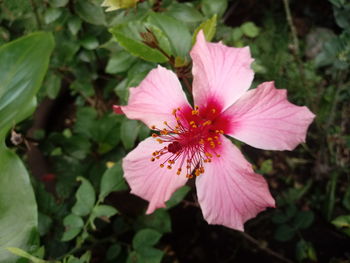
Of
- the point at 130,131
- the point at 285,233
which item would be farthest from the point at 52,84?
the point at 285,233

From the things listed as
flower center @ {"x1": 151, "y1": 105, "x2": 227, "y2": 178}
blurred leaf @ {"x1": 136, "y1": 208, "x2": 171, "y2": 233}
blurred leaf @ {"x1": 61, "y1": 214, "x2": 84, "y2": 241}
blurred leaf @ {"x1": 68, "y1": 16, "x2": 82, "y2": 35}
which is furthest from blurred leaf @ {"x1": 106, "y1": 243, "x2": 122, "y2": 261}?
blurred leaf @ {"x1": 68, "y1": 16, "x2": 82, "y2": 35}

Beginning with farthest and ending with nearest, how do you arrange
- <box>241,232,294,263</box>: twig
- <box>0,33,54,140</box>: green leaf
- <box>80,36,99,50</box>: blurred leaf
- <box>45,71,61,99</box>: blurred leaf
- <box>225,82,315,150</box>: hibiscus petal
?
<box>241,232,294,263</box>: twig < <box>45,71,61,99</box>: blurred leaf < <box>80,36,99,50</box>: blurred leaf < <box>0,33,54,140</box>: green leaf < <box>225,82,315,150</box>: hibiscus petal

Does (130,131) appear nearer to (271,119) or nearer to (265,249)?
(271,119)

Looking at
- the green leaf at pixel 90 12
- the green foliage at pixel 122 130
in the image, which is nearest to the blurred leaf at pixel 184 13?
the green foliage at pixel 122 130

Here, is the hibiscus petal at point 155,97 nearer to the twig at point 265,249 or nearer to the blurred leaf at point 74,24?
the blurred leaf at point 74,24

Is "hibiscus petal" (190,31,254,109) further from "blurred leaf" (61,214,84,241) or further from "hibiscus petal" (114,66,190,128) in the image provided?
"blurred leaf" (61,214,84,241)

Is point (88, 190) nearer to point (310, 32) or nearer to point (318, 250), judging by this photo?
point (318, 250)
